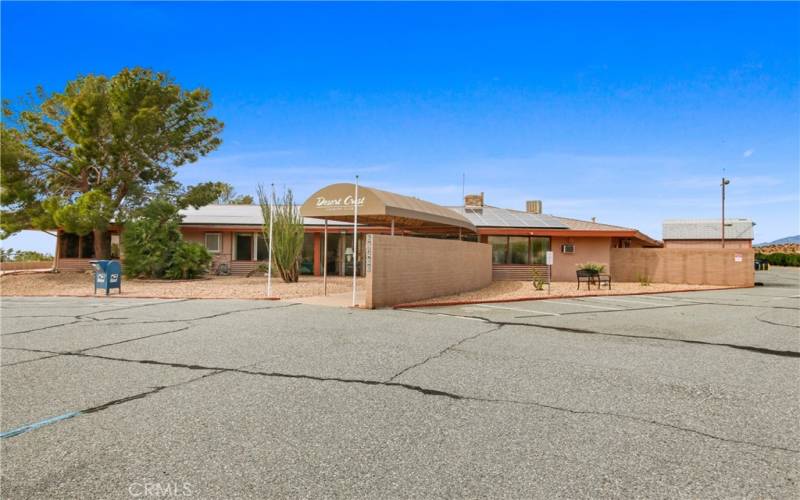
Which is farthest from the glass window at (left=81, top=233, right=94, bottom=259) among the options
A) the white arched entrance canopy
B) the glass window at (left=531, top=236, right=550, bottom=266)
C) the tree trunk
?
the glass window at (left=531, top=236, right=550, bottom=266)

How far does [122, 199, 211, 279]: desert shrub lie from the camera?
21656mm

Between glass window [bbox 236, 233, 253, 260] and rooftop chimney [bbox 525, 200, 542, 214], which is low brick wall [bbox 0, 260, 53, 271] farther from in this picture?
rooftop chimney [bbox 525, 200, 542, 214]

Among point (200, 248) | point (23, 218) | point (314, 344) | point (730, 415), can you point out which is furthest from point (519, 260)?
point (23, 218)

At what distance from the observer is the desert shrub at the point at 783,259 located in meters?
58.2

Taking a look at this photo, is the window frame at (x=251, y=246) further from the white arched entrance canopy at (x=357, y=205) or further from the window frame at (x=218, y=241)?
→ the white arched entrance canopy at (x=357, y=205)

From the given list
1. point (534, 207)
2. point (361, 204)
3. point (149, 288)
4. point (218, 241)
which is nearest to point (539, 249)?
point (534, 207)

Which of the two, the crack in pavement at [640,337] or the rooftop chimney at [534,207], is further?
the rooftop chimney at [534,207]

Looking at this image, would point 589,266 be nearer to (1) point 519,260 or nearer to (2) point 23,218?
(1) point 519,260

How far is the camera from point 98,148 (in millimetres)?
21219

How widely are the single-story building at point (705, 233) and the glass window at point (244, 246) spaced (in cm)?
4635

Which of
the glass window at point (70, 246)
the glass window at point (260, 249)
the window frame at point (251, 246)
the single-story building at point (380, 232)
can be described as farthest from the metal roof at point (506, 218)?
the glass window at point (70, 246)
